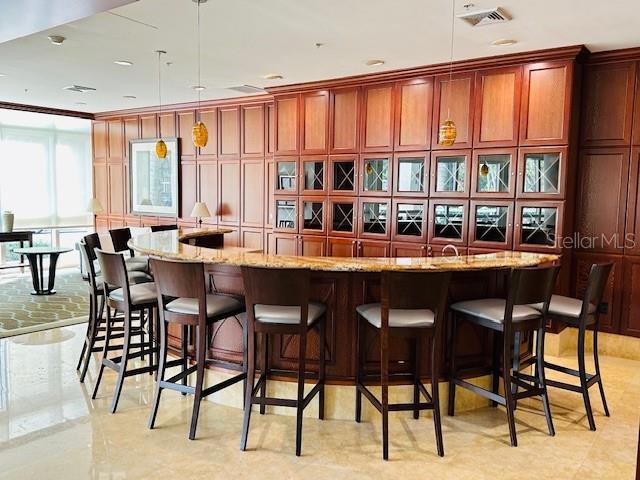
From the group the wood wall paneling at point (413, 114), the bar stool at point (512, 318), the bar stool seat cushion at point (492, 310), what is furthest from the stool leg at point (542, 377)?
the wood wall paneling at point (413, 114)

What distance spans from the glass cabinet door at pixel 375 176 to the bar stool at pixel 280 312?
282 cm

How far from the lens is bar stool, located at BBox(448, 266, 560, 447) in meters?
2.97

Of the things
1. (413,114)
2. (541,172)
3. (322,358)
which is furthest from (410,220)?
(322,358)

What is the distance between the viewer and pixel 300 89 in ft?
20.3

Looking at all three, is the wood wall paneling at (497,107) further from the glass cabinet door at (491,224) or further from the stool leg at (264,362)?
the stool leg at (264,362)

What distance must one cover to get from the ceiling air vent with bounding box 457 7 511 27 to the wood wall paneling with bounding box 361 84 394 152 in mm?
1722

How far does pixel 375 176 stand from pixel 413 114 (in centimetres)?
80

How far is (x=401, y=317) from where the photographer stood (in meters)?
2.90

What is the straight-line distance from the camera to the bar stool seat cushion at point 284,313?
2.86 meters

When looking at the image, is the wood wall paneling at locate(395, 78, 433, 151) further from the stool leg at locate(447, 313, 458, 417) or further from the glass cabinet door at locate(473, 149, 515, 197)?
the stool leg at locate(447, 313, 458, 417)

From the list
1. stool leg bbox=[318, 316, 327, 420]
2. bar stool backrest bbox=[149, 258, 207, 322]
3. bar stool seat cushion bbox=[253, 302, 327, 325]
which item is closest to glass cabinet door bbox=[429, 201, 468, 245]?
stool leg bbox=[318, 316, 327, 420]

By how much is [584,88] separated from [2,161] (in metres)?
9.13

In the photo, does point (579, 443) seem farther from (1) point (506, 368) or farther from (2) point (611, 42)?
(2) point (611, 42)

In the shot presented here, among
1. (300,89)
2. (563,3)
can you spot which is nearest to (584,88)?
(563,3)
